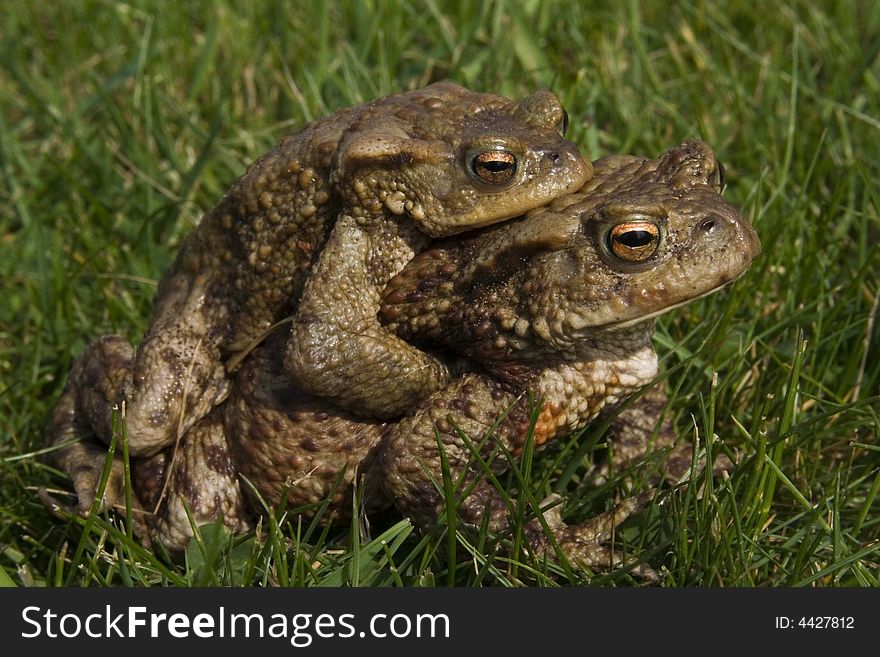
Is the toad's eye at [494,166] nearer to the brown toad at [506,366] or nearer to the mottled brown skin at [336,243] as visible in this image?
the mottled brown skin at [336,243]

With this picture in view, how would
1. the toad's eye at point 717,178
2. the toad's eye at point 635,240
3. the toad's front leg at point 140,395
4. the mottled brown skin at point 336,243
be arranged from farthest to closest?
the toad's front leg at point 140,395, the toad's eye at point 717,178, the mottled brown skin at point 336,243, the toad's eye at point 635,240

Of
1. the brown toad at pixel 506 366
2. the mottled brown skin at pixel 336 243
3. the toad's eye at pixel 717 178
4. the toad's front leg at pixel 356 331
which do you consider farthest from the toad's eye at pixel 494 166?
the toad's eye at pixel 717 178

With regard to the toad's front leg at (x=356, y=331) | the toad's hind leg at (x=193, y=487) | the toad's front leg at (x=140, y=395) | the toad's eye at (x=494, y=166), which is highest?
the toad's eye at (x=494, y=166)

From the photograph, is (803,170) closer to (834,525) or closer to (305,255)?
(834,525)

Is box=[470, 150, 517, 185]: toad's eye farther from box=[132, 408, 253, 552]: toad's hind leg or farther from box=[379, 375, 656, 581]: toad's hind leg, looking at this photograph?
box=[132, 408, 253, 552]: toad's hind leg

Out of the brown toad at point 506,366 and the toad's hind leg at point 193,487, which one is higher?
the brown toad at point 506,366

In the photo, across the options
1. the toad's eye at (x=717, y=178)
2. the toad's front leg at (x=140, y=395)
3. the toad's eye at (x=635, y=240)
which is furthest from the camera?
the toad's front leg at (x=140, y=395)

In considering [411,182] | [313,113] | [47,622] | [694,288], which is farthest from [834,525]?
[313,113]

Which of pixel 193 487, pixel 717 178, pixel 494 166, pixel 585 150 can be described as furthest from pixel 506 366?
pixel 585 150
